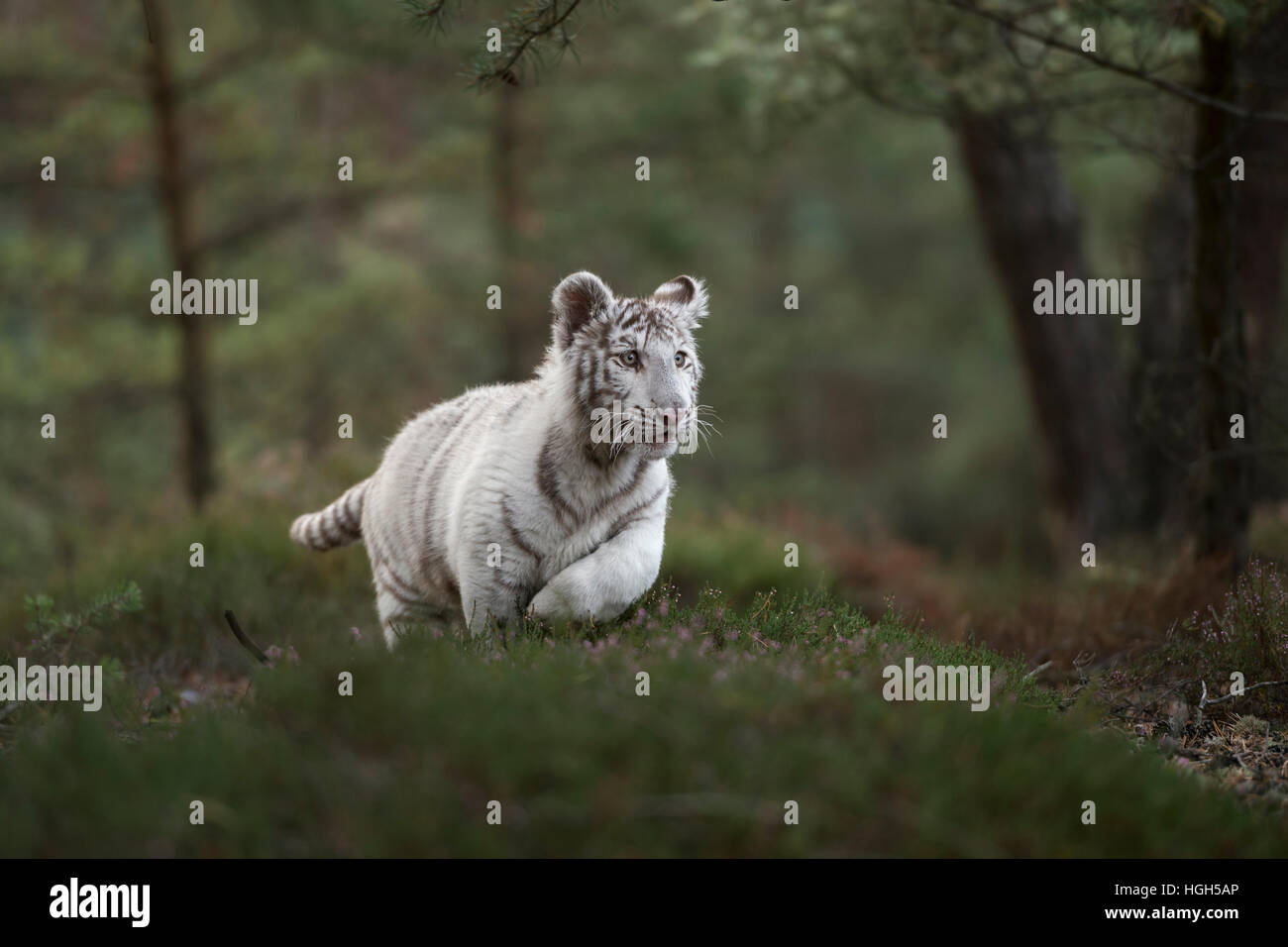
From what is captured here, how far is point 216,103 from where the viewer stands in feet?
46.5

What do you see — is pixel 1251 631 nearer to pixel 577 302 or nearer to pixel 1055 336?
pixel 577 302

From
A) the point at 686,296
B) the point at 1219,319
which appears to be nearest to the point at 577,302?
the point at 686,296

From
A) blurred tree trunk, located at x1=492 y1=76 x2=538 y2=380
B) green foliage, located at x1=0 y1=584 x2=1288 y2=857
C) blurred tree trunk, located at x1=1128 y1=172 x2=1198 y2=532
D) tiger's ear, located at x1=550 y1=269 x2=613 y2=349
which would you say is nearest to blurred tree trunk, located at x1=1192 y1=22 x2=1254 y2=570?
blurred tree trunk, located at x1=1128 y1=172 x2=1198 y2=532

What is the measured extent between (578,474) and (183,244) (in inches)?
335

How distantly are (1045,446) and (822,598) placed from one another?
23.1 ft

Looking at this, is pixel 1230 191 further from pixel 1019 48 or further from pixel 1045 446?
pixel 1045 446

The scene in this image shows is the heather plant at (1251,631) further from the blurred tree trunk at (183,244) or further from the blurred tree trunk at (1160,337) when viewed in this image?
the blurred tree trunk at (183,244)

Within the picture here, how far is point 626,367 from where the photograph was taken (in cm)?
527

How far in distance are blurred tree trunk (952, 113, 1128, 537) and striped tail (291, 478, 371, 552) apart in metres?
6.86

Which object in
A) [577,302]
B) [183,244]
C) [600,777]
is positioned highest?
[183,244]

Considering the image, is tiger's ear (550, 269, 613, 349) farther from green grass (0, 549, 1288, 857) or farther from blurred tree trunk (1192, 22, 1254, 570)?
blurred tree trunk (1192, 22, 1254, 570)

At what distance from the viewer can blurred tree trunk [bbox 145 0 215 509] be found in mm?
11742
